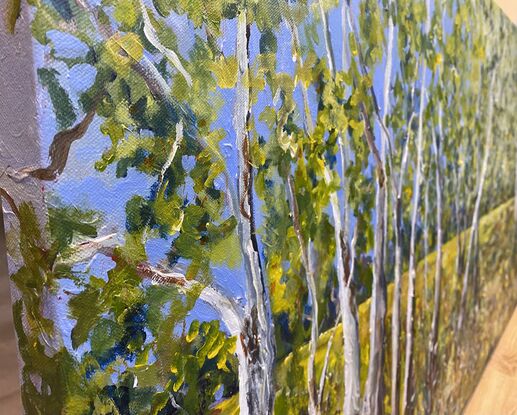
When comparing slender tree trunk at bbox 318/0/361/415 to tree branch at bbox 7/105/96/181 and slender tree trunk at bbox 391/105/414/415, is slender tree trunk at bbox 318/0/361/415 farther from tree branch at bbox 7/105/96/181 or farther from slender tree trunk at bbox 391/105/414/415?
tree branch at bbox 7/105/96/181

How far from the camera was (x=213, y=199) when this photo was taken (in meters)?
0.69

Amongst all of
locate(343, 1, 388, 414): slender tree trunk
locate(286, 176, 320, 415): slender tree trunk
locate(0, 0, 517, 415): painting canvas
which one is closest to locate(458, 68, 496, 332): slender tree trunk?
locate(0, 0, 517, 415): painting canvas

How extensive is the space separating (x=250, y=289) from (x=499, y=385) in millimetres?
1788

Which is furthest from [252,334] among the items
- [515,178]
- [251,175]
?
[515,178]

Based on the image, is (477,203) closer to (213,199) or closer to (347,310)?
(347,310)

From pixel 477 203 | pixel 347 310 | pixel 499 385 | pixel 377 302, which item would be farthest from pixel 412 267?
pixel 499 385

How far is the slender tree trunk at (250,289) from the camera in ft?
2.34

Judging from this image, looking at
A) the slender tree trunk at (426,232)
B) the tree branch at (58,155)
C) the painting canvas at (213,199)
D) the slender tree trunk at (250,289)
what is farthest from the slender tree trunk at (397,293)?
the tree branch at (58,155)

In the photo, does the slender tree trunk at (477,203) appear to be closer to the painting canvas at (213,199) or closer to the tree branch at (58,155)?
the painting canvas at (213,199)

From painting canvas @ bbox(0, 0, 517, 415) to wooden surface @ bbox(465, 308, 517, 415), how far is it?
87 centimetres

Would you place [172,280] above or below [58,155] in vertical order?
below

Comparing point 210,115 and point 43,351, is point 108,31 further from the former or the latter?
point 43,351

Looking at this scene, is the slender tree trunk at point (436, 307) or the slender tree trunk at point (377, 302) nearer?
the slender tree trunk at point (377, 302)

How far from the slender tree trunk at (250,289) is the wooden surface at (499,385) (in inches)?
55.0
